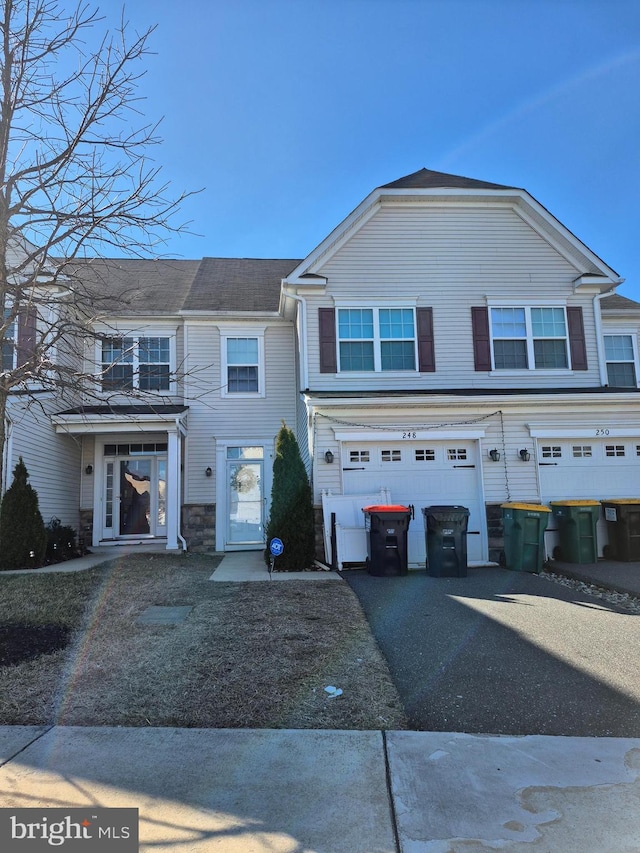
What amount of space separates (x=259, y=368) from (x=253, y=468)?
2382 millimetres

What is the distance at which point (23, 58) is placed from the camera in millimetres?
4922

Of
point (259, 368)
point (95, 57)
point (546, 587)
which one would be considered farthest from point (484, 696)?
point (259, 368)

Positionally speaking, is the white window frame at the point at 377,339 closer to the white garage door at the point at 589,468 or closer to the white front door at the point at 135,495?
the white garage door at the point at 589,468

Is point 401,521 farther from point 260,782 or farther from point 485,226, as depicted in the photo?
point 485,226

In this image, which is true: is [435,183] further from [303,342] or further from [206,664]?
[206,664]

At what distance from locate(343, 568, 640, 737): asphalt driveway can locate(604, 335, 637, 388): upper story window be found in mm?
8256

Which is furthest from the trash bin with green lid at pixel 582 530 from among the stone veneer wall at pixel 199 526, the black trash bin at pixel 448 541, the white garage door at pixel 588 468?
the stone veneer wall at pixel 199 526

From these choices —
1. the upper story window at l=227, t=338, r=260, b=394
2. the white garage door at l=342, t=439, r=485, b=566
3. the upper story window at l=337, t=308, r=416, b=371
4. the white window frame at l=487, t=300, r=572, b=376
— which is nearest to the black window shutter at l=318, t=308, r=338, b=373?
the upper story window at l=337, t=308, r=416, b=371

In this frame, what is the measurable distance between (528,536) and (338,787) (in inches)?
275

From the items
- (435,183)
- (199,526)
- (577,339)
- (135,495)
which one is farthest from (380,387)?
(135,495)

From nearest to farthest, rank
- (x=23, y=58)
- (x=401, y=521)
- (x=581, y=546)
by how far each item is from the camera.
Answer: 1. (x=23, y=58)
2. (x=401, y=521)
3. (x=581, y=546)

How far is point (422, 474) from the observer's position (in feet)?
33.0

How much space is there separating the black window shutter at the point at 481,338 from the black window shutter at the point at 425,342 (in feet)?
2.95

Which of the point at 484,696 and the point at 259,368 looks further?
the point at 259,368
